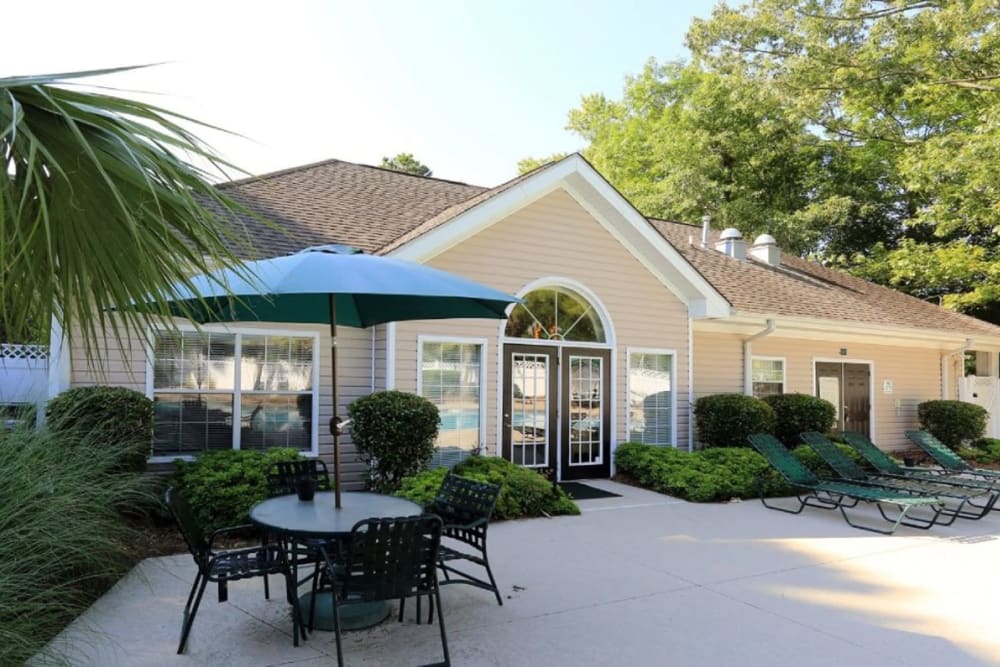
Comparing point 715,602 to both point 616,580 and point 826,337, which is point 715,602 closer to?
point 616,580

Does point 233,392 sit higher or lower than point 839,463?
higher

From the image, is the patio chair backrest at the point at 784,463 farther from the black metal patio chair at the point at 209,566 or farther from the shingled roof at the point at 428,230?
the black metal patio chair at the point at 209,566

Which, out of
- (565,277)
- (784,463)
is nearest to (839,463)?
(784,463)

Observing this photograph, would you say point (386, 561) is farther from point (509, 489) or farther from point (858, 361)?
point (858, 361)

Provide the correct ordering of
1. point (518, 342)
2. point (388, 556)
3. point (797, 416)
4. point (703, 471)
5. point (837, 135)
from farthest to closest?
1. point (837, 135)
2. point (797, 416)
3. point (518, 342)
4. point (703, 471)
5. point (388, 556)

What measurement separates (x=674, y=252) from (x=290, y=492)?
7.85 m

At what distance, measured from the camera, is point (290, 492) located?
5.95m

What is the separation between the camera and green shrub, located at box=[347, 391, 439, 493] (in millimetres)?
8414

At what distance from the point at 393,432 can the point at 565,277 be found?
4.12 m

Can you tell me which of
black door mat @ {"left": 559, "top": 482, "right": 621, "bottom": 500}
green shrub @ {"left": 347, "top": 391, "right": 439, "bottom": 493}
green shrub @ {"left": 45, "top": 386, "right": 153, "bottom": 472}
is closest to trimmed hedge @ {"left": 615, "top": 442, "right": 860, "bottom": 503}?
black door mat @ {"left": 559, "top": 482, "right": 621, "bottom": 500}

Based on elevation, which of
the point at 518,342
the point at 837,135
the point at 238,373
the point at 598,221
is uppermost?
the point at 837,135

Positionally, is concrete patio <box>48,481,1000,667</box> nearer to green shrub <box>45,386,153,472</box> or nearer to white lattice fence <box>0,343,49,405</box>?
green shrub <box>45,386,153,472</box>

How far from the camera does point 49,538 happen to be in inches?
165

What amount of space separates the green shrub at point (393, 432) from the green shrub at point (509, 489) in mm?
269
